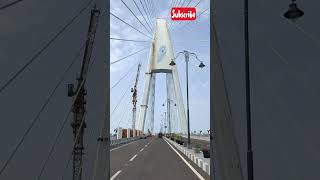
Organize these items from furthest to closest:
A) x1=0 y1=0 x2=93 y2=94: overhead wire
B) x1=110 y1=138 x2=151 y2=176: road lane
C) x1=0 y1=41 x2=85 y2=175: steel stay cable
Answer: x1=110 y1=138 x2=151 y2=176: road lane, x1=0 y1=0 x2=93 y2=94: overhead wire, x1=0 y1=41 x2=85 y2=175: steel stay cable

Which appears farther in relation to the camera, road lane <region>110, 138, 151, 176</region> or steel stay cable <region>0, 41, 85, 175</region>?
road lane <region>110, 138, 151, 176</region>

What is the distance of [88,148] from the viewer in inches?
419

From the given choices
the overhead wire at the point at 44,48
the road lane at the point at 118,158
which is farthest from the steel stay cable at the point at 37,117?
the road lane at the point at 118,158

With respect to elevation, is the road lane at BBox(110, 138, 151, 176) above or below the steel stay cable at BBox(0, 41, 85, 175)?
below

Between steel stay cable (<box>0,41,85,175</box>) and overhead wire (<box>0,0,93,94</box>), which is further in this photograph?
overhead wire (<box>0,0,93,94</box>)

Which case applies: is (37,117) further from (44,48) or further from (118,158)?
(118,158)

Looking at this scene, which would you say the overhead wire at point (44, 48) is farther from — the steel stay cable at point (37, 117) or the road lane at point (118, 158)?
the road lane at point (118, 158)

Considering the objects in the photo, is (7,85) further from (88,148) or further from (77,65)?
(88,148)

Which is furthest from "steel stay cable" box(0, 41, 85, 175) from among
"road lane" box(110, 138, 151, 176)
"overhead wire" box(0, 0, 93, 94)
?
"road lane" box(110, 138, 151, 176)

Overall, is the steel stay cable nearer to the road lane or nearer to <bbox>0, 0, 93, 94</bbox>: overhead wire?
<bbox>0, 0, 93, 94</bbox>: overhead wire

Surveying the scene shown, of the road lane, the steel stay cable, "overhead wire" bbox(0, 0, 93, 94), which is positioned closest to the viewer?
the steel stay cable
